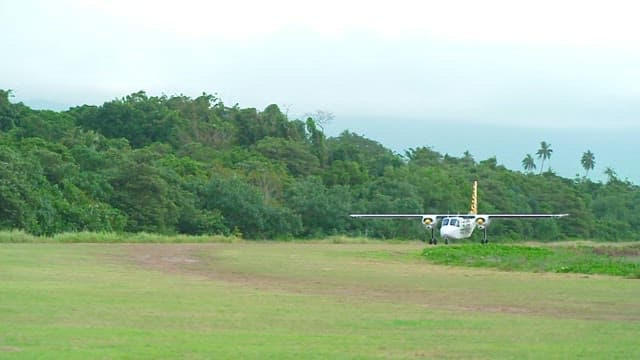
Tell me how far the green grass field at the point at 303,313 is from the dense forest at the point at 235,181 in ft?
103

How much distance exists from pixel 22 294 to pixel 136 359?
857 cm

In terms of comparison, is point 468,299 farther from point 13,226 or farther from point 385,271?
point 13,226

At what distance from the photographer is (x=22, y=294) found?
19.4 m

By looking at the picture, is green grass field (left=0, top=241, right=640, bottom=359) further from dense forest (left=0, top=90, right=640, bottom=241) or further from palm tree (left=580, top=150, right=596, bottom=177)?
palm tree (left=580, top=150, right=596, bottom=177)

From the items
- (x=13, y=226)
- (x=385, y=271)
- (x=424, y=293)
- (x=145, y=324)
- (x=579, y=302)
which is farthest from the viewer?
(x=13, y=226)

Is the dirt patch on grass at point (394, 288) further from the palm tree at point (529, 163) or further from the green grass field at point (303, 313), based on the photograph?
the palm tree at point (529, 163)

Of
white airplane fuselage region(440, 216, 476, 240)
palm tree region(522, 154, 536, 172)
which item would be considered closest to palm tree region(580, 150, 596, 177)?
palm tree region(522, 154, 536, 172)

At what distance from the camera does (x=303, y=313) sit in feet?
57.9

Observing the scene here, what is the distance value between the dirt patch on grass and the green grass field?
0.04m

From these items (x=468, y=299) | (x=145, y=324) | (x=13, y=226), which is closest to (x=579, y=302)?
(x=468, y=299)

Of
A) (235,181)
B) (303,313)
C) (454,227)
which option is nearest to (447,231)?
(454,227)

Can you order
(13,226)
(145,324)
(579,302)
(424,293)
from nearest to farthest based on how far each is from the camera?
(145,324)
(579,302)
(424,293)
(13,226)

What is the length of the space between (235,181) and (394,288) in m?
50.0

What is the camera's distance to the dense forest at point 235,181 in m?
63.3
